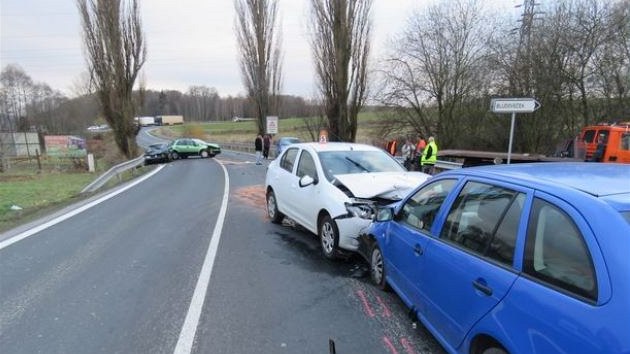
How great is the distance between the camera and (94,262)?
622 centimetres

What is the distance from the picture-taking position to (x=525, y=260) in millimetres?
A: 2578

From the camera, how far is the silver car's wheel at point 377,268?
5016 millimetres

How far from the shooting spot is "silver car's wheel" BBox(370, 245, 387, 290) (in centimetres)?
502

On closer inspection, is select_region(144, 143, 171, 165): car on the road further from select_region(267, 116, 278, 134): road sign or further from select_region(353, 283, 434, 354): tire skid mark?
select_region(353, 283, 434, 354): tire skid mark

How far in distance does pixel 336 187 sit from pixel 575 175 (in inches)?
147

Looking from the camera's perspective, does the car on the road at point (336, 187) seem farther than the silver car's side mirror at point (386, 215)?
Yes

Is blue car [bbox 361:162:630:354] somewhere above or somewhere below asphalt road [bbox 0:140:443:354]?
above

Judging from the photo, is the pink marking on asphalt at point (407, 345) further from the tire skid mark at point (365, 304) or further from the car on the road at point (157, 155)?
the car on the road at point (157, 155)

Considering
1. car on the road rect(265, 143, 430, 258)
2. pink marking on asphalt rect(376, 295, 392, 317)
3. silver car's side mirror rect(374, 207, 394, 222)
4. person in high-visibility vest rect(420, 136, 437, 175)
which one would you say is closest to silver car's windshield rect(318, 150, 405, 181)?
car on the road rect(265, 143, 430, 258)

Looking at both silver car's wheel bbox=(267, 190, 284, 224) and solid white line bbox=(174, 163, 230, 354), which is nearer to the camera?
solid white line bbox=(174, 163, 230, 354)

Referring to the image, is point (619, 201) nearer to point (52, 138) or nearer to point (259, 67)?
point (259, 67)

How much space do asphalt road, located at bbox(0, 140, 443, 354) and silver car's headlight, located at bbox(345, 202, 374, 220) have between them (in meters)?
0.72

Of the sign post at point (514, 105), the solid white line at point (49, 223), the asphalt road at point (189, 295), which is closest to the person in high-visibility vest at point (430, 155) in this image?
the sign post at point (514, 105)

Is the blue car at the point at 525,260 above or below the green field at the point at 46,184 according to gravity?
above
